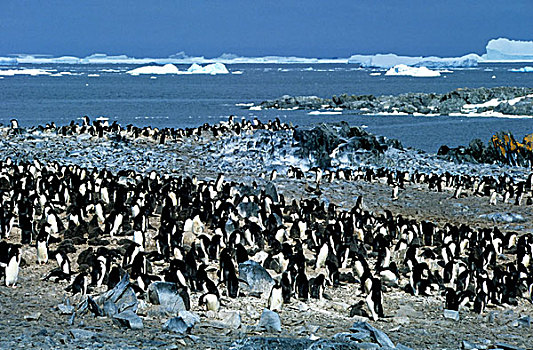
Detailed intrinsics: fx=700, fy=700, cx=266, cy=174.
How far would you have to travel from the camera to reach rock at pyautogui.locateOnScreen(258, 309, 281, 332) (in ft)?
20.0

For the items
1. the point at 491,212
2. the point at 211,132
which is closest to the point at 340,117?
the point at 211,132

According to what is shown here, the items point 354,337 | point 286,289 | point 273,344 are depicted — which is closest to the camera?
point 273,344

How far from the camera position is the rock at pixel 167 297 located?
250 inches

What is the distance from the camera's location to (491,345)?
6074mm

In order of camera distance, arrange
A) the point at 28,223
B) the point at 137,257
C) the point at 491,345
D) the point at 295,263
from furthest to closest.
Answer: the point at 28,223 < the point at 295,263 < the point at 137,257 < the point at 491,345

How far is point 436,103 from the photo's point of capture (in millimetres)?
43812

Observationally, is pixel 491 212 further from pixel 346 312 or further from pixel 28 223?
pixel 28 223

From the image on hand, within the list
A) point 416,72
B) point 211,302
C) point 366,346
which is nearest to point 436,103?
point 211,302

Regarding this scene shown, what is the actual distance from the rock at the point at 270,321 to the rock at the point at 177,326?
2.19ft

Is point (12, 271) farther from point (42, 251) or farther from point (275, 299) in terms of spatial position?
point (275, 299)

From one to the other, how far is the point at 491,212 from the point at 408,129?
→ 784 inches

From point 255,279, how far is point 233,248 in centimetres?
118

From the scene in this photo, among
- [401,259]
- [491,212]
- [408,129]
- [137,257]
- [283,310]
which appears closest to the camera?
[283,310]

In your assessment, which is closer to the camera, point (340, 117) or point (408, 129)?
point (408, 129)
